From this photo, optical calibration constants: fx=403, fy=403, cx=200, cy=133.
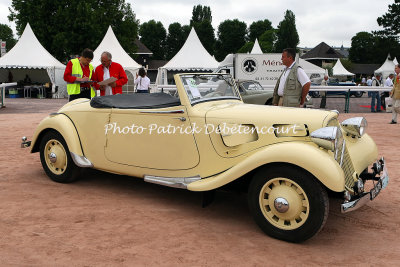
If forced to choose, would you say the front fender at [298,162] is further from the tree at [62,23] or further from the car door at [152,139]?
the tree at [62,23]

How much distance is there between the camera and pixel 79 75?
7004 millimetres

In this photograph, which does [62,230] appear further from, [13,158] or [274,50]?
[274,50]

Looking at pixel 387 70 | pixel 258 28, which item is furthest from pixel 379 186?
pixel 258 28

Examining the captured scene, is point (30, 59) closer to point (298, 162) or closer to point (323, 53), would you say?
→ point (298, 162)

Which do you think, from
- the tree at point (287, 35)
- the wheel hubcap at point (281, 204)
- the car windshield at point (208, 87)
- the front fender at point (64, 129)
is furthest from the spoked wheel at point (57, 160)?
the tree at point (287, 35)

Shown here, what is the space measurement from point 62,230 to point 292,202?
2035mm

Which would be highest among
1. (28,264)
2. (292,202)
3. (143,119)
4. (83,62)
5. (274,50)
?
(274,50)

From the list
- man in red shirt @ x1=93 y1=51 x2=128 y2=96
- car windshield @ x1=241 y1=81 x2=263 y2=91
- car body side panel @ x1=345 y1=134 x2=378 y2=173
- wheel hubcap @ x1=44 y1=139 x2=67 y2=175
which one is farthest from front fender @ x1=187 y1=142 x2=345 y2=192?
car windshield @ x1=241 y1=81 x2=263 y2=91

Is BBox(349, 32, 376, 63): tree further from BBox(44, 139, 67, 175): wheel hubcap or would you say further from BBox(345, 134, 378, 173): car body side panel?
BBox(44, 139, 67, 175): wheel hubcap

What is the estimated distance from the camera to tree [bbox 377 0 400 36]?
63625mm

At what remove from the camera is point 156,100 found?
4980mm

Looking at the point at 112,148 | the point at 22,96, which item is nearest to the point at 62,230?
the point at 112,148

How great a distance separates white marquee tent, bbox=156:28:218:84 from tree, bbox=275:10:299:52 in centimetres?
6511

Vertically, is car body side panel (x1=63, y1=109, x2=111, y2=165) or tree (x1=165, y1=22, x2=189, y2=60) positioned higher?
tree (x1=165, y1=22, x2=189, y2=60)
